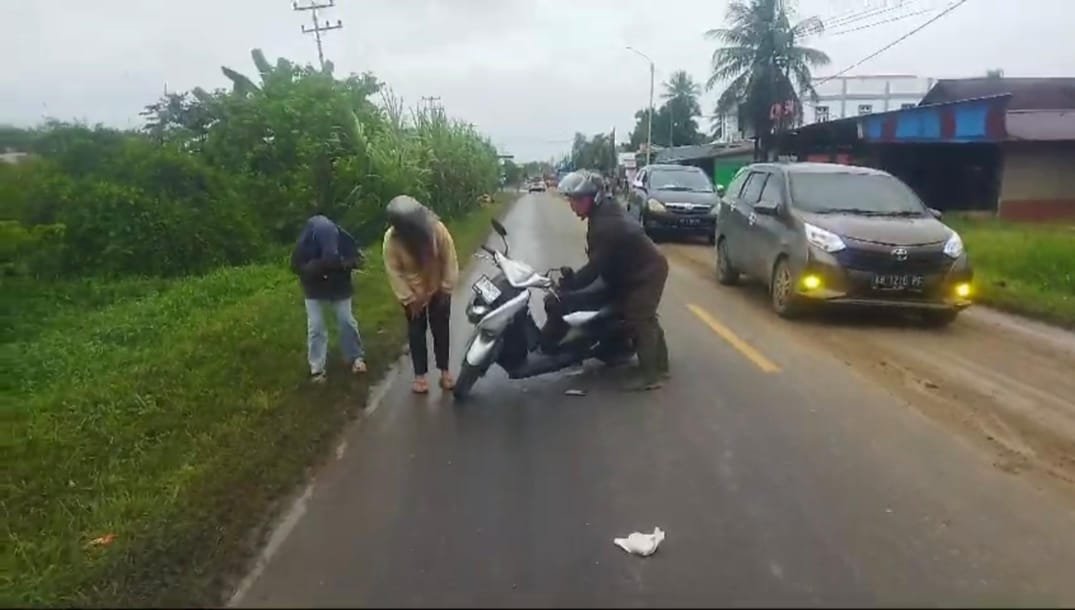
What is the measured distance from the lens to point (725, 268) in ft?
45.6

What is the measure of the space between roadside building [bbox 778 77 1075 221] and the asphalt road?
18926 millimetres

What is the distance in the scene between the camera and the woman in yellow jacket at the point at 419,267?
7004 millimetres

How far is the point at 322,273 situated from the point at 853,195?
6560 millimetres

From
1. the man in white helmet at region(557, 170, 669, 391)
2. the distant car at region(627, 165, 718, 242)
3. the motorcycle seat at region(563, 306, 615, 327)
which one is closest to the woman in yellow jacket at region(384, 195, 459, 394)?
the motorcycle seat at region(563, 306, 615, 327)

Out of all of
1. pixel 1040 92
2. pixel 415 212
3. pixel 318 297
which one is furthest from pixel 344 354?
pixel 1040 92

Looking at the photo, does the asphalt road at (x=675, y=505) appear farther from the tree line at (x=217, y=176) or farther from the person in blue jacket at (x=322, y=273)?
the tree line at (x=217, y=176)

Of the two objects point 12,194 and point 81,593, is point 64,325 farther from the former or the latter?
point 81,593

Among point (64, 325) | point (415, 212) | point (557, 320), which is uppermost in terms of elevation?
point (415, 212)

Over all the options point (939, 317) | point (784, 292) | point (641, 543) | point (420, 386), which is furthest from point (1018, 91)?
point (641, 543)

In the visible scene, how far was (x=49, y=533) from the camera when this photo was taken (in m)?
5.05

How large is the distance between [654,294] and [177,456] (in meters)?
3.58

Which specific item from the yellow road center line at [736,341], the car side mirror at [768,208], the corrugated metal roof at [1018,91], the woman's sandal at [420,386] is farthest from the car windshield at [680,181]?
the woman's sandal at [420,386]

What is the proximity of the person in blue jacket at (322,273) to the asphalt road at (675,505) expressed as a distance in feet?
2.55

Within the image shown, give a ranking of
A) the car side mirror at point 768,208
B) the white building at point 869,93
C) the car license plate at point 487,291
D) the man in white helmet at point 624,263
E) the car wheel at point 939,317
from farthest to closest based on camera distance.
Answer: the white building at point 869,93 < the car side mirror at point 768,208 < the car wheel at point 939,317 < the man in white helmet at point 624,263 < the car license plate at point 487,291
